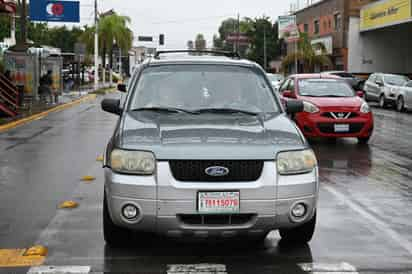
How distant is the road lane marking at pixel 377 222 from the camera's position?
6.32m

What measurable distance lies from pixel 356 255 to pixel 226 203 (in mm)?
1462

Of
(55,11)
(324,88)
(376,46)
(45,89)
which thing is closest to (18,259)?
(324,88)

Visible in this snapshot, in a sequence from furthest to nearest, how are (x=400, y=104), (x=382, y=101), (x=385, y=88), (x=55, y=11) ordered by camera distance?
(x=55, y=11), (x=382, y=101), (x=385, y=88), (x=400, y=104)

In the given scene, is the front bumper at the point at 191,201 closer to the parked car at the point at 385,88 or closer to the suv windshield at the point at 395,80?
the parked car at the point at 385,88

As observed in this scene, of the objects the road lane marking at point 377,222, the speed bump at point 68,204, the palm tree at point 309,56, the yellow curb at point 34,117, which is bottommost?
the speed bump at point 68,204

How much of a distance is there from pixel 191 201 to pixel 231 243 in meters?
1.25

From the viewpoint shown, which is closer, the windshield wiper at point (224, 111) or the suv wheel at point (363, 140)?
the windshield wiper at point (224, 111)

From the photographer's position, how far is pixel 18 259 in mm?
5758

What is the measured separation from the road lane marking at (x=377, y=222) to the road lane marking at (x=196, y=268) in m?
1.83

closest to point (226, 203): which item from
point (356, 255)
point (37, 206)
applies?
point (356, 255)

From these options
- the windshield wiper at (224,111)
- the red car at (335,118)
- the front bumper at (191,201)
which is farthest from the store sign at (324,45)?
the front bumper at (191,201)

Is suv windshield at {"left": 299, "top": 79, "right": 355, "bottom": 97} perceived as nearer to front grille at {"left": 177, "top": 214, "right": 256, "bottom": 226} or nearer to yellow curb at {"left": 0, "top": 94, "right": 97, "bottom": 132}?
yellow curb at {"left": 0, "top": 94, "right": 97, "bottom": 132}

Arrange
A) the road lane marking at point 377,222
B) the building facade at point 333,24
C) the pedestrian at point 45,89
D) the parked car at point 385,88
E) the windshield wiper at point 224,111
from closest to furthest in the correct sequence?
the road lane marking at point 377,222 < the windshield wiper at point 224,111 < the parked car at point 385,88 < the pedestrian at point 45,89 < the building facade at point 333,24

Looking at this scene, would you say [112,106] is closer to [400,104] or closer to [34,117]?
[34,117]
